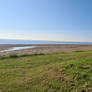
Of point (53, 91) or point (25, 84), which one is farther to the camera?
point (25, 84)

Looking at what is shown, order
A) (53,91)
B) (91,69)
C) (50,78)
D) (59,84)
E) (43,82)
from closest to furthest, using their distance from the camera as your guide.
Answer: (53,91) → (59,84) → (43,82) → (50,78) → (91,69)

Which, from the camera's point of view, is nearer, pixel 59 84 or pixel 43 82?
pixel 59 84

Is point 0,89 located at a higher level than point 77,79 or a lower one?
lower

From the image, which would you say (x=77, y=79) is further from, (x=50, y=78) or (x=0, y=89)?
(x=0, y=89)

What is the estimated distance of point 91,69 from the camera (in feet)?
24.7

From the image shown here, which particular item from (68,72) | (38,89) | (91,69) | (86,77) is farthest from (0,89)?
(91,69)

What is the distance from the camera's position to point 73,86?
231 inches

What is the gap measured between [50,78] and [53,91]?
4.99ft

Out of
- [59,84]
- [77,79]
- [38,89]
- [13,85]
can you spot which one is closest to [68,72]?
[77,79]

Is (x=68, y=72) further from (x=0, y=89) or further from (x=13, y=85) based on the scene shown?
(x=0, y=89)

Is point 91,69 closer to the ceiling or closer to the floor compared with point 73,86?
closer to the ceiling

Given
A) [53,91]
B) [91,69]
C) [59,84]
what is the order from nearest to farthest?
[53,91] → [59,84] → [91,69]

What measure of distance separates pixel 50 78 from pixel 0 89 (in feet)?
10.7

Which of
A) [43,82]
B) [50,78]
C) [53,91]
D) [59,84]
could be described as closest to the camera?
[53,91]
